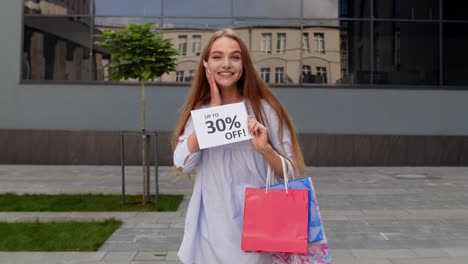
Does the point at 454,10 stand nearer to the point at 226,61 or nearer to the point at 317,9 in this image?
the point at 317,9

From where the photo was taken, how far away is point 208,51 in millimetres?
2373

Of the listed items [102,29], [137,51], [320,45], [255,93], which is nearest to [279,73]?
[320,45]

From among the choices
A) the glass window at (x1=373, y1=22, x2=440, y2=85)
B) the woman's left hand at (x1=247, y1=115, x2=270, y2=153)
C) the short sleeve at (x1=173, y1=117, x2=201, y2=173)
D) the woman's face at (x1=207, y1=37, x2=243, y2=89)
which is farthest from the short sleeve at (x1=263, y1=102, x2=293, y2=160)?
the glass window at (x1=373, y1=22, x2=440, y2=85)

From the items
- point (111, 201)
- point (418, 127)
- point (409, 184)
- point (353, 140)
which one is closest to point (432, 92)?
Answer: point (418, 127)

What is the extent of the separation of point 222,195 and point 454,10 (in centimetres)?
1576

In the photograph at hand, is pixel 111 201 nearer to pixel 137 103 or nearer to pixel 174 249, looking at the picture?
pixel 174 249

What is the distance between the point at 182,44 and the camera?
50.1 feet

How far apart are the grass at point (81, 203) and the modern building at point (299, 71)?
18.1 feet

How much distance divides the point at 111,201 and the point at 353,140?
8622mm

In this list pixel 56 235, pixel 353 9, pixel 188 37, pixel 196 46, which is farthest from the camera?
pixel 353 9

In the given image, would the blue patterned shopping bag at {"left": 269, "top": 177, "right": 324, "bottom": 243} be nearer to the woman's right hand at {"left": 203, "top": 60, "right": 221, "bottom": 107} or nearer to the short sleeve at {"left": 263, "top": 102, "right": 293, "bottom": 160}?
the short sleeve at {"left": 263, "top": 102, "right": 293, "bottom": 160}

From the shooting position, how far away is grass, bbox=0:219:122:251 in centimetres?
604

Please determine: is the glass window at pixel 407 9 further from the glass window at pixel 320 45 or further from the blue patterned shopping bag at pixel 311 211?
the blue patterned shopping bag at pixel 311 211

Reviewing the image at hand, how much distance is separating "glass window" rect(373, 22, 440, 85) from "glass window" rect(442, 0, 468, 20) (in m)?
0.46
